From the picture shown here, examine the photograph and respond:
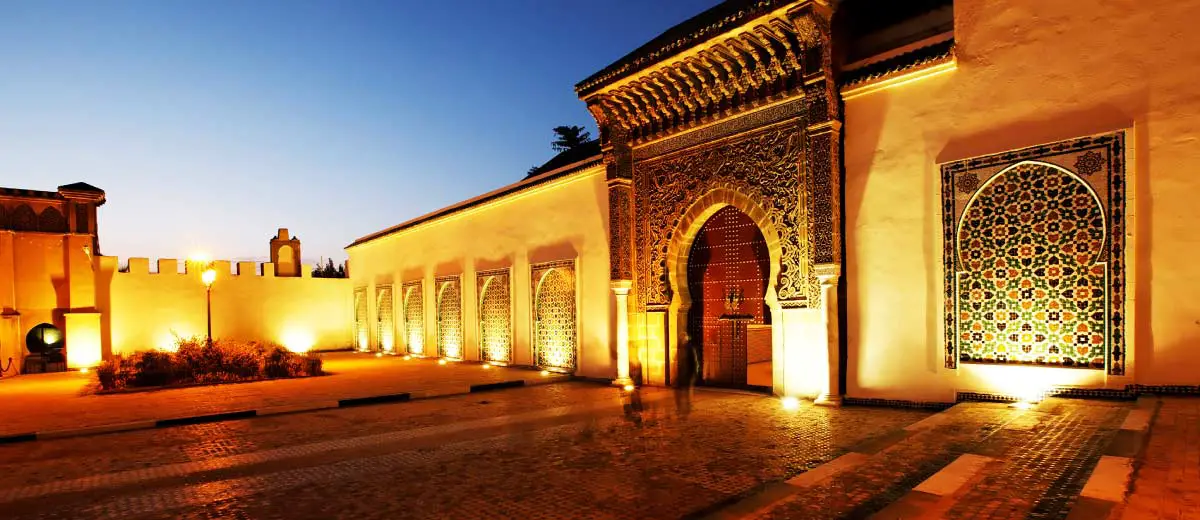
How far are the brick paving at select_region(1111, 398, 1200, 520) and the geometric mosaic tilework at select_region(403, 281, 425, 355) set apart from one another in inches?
538

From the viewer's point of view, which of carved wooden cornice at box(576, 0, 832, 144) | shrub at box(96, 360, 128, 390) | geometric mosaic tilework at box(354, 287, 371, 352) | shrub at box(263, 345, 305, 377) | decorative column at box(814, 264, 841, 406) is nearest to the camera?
decorative column at box(814, 264, 841, 406)

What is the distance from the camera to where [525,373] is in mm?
10805

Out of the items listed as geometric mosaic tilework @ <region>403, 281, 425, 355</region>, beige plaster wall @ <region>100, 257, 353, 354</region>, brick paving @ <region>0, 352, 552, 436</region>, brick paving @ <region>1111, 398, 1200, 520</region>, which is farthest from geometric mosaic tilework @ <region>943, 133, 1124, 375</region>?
beige plaster wall @ <region>100, 257, 353, 354</region>

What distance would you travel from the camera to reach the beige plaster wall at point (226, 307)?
1470cm

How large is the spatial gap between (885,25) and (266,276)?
16.5m

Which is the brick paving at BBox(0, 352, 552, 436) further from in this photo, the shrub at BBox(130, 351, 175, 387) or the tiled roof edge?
the tiled roof edge

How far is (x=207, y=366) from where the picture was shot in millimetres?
10344

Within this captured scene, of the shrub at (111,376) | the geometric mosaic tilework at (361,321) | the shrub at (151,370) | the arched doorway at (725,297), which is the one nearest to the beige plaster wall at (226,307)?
the geometric mosaic tilework at (361,321)

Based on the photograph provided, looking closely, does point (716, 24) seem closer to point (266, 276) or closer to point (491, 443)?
point (491, 443)

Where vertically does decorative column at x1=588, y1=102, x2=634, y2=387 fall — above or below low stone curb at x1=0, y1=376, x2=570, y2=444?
above

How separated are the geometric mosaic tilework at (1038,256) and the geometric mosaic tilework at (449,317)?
1007 cm

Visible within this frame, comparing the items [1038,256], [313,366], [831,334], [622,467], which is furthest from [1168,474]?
[313,366]

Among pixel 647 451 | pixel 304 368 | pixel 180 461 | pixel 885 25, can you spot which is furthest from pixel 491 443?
pixel 304 368

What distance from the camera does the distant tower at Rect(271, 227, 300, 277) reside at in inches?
702
